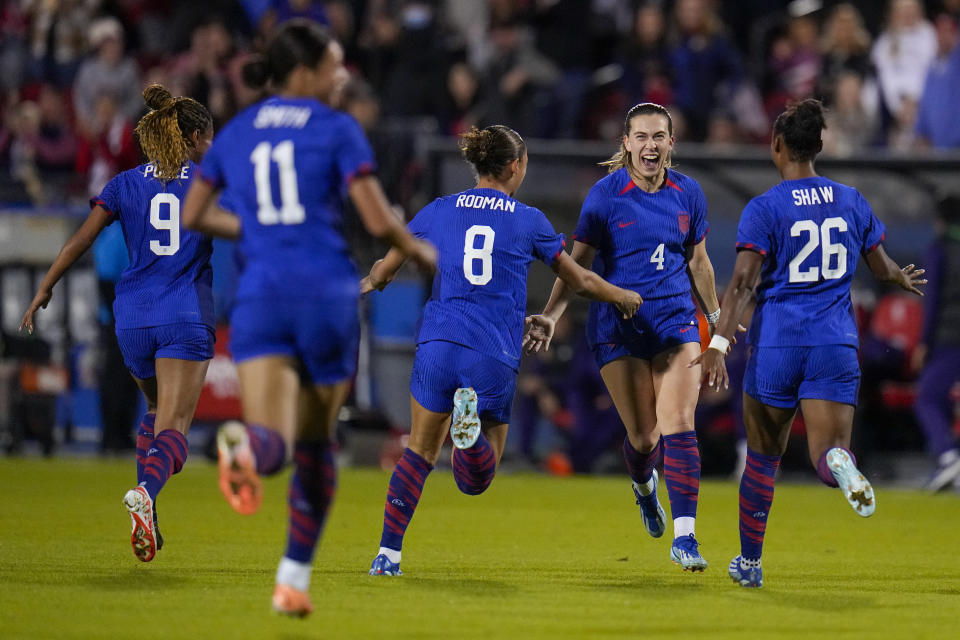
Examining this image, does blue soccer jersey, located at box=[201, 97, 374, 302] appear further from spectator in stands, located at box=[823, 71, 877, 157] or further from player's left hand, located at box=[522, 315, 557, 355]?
spectator in stands, located at box=[823, 71, 877, 157]

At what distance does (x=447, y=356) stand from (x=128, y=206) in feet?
6.55

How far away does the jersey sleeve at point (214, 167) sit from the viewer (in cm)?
606

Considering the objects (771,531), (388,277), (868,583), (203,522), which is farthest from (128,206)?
(771,531)

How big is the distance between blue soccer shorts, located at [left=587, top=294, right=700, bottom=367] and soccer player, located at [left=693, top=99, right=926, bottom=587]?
813mm

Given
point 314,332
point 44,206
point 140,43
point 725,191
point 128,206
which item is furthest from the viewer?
point 140,43

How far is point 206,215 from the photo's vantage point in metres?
6.15

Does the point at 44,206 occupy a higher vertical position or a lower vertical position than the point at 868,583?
higher

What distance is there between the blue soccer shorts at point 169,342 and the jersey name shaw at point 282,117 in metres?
2.49

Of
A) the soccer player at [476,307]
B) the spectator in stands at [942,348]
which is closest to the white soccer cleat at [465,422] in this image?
the soccer player at [476,307]

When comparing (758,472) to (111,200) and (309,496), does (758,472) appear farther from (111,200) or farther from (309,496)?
(111,200)

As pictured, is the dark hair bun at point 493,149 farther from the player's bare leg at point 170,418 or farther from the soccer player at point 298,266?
the soccer player at point 298,266

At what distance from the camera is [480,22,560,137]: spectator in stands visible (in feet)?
58.6

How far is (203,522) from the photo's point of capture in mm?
10719

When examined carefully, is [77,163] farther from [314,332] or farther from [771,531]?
[314,332]
